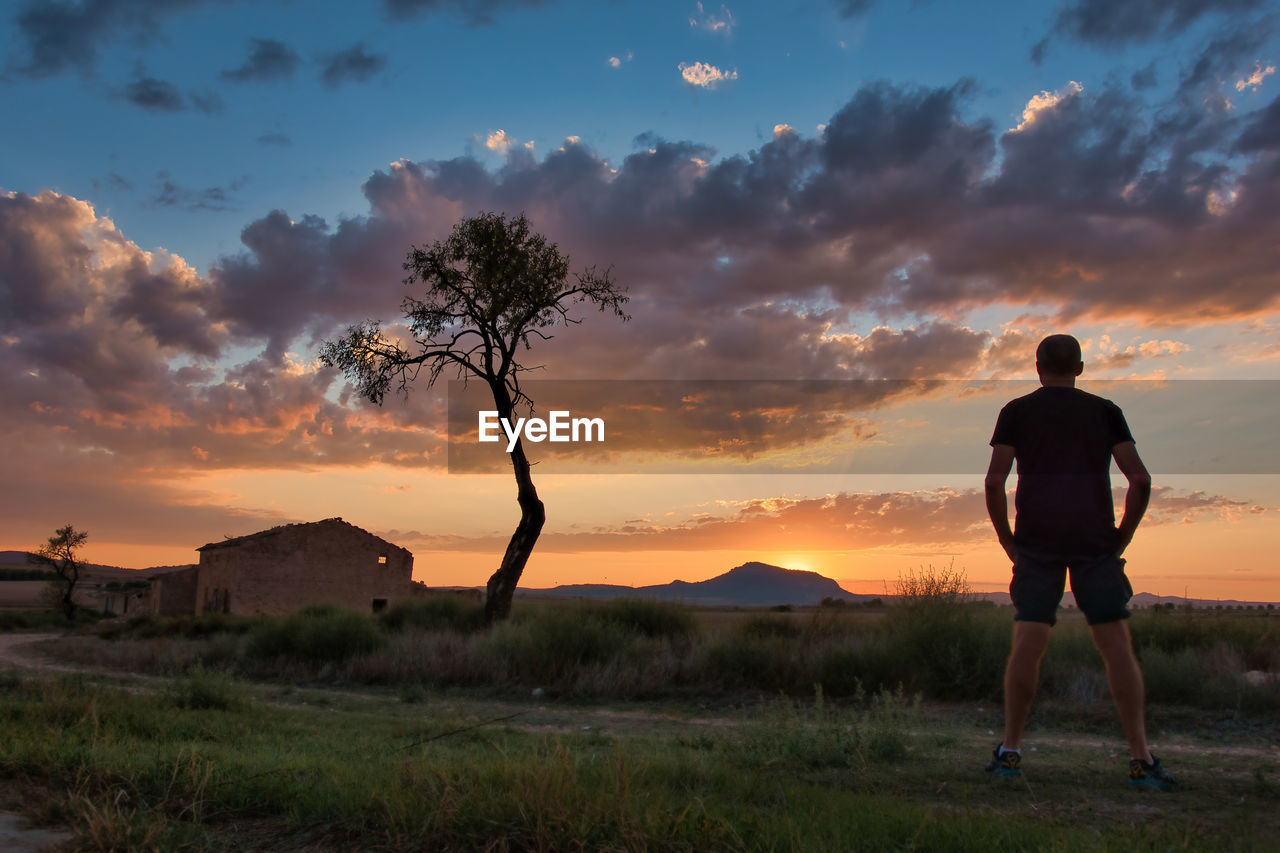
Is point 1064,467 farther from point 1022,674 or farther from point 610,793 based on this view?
point 610,793

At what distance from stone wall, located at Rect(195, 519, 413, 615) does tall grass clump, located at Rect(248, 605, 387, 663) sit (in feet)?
63.0

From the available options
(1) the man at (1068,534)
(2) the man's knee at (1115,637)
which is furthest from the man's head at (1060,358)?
(2) the man's knee at (1115,637)

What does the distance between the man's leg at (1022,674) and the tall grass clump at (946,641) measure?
22.1 ft

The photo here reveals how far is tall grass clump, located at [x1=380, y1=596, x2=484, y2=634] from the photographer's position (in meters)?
22.2

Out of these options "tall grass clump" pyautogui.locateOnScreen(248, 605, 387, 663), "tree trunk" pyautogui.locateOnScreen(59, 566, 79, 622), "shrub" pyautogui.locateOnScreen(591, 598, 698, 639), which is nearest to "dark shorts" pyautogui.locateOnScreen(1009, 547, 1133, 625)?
"shrub" pyautogui.locateOnScreen(591, 598, 698, 639)

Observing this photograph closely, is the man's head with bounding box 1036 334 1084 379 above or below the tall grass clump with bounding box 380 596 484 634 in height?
above

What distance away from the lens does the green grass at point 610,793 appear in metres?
3.43

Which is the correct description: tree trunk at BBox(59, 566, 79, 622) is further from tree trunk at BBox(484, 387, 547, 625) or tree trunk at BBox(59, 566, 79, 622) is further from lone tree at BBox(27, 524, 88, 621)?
tree trunk at BBox(484, 387, 547, 625)

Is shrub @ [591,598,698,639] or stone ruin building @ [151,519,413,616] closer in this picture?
shrub @ [591,598,698,639]

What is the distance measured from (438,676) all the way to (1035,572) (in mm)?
11944

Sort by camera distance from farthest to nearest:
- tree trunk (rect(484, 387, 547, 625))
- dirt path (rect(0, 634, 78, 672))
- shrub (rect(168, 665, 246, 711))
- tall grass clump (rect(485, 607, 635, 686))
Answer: tree trunk (rect(484, 387, 547, 625))
dirt path (rect(0, 634, 78, 672))
tall grass clump (rect(485, 607, 635, 686))
shrub (rect(168, 665, 246, 711))

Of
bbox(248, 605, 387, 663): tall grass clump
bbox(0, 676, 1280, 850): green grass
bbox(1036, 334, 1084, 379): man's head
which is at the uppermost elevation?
bbox(1036, 334, 1084, 379): man's head

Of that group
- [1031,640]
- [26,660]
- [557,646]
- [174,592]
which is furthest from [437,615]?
[174,592]

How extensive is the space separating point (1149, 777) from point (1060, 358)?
236 centimetres
